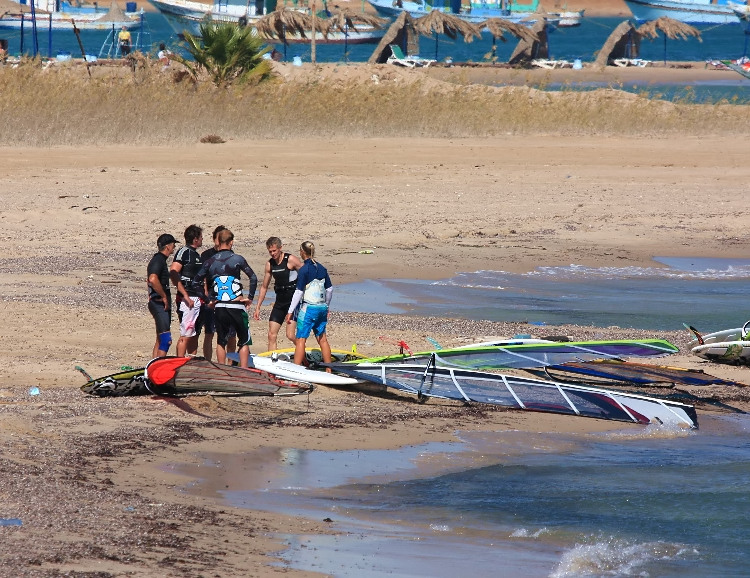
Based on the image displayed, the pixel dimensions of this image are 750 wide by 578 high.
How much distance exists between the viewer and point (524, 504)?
758 centimetres

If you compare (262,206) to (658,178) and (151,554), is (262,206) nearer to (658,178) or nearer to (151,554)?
(658,178)

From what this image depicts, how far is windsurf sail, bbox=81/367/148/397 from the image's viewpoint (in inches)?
355

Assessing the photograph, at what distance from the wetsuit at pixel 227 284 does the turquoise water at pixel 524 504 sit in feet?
5.68

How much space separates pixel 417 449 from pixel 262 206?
1134 cm

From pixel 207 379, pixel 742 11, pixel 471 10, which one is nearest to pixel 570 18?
pixel 471 10

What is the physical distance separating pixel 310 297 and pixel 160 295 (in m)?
1.33

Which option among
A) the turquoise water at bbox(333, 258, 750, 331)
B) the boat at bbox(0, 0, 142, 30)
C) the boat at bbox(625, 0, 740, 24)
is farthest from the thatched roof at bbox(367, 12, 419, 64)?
the turquoise water at bbox(333, 258, 750, 331)

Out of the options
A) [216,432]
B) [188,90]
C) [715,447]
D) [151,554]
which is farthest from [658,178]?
[151,554]

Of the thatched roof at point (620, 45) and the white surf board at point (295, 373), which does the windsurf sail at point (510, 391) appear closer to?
the white surf board at point (295, 373)

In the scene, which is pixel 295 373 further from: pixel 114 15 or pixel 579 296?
pixel 114 15

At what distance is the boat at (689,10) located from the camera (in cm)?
8381

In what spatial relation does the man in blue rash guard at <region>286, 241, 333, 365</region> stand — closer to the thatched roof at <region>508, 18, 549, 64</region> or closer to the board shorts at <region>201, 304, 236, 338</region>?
the board shorts at <region>201, 304, 236, 338</region>

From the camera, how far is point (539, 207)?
20.4 metres

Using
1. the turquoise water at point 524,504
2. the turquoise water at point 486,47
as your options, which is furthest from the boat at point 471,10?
the turquoise water at point 524,504
